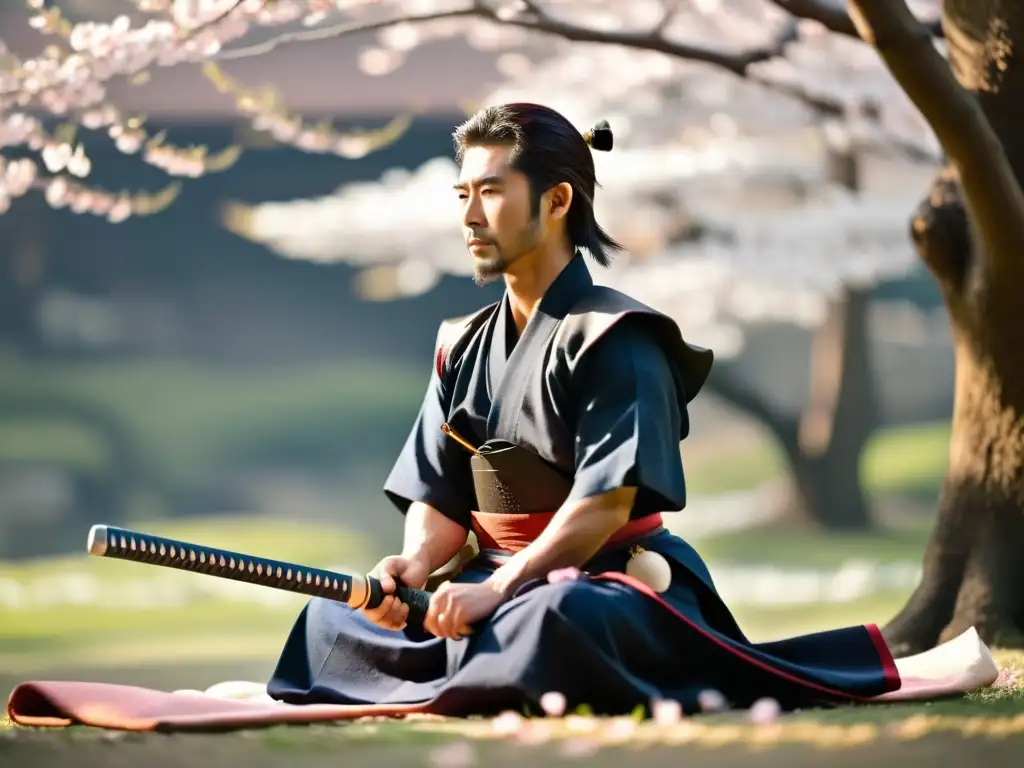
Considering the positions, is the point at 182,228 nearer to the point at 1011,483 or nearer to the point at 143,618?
the point at 143,618

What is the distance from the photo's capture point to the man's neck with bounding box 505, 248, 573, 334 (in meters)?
3.07

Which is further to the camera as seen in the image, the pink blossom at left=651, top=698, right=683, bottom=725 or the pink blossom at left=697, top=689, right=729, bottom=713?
the pink blossom at left=697, top=689, right=729, bottom=713

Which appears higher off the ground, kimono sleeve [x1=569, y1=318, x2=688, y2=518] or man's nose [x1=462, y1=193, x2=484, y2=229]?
man's nose [x1=462, y1=193, x2=484, y2=229]

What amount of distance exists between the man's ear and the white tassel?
72 centimetres

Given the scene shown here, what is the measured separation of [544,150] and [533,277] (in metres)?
0.27

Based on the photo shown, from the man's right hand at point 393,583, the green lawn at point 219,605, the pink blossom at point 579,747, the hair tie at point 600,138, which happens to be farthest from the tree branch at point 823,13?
the green lawn at point 219,605

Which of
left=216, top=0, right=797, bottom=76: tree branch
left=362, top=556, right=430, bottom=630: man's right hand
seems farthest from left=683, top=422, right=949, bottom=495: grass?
left=362, top=556, right=430, bottom=630: man's right hand

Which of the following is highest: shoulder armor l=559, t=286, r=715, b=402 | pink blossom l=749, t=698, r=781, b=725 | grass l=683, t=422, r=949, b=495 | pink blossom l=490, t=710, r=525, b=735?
shoulder armor l=559, t=286, r=715, b=402

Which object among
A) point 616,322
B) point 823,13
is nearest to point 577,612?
point 616,322

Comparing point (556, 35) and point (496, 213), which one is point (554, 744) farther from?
point (556, 35)

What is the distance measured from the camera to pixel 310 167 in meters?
9.15

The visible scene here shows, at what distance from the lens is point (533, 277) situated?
3078mm

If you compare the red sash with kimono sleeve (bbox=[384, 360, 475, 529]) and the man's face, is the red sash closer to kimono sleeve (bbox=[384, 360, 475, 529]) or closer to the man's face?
kimono sleeve (bbox=[384, 360, 475, 529])

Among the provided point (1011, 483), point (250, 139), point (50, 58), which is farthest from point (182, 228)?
point (1011, 483)
